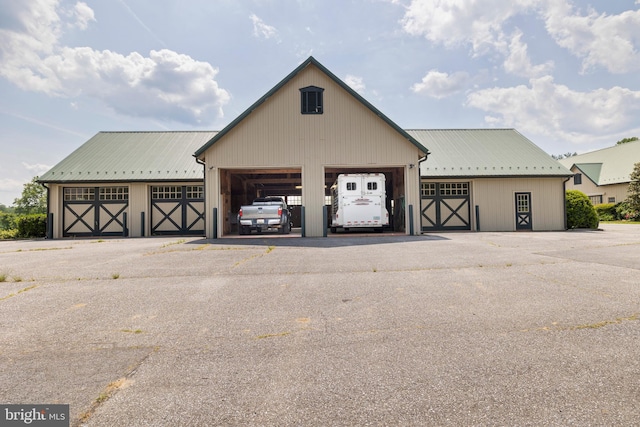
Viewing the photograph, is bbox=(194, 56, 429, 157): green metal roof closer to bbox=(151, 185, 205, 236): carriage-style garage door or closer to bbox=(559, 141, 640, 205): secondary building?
bbox=(151, 185, 205, 236): carriage-style garage door

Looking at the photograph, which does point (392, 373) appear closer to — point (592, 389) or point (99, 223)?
point (592, 389)

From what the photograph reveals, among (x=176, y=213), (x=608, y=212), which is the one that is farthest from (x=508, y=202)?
(x=608, y=212)

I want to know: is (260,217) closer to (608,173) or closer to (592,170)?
(608,173)

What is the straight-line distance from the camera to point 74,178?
768 inches

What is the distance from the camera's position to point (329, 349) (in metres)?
3.04

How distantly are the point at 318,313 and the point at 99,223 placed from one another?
20.7m

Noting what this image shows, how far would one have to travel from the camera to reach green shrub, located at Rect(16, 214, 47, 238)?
20.0 meters

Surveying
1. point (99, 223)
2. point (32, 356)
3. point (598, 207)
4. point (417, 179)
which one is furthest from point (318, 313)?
point (598, 207)

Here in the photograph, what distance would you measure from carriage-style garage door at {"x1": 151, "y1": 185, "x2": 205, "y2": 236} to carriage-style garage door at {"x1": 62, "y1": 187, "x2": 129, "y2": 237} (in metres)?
1.79

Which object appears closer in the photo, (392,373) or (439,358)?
(392,373)

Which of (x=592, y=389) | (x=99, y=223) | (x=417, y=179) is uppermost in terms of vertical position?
(x=417, y=179)

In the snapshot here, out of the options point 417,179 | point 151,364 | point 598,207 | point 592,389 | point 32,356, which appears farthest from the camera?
point 598,207

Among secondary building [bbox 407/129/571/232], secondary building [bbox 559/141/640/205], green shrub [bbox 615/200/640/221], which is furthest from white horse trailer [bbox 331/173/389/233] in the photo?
secondary building [bbox 559/141/640/205]

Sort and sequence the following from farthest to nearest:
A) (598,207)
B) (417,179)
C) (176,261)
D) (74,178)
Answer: (598,207) < (74,178) < (417,179) < (176,261)
